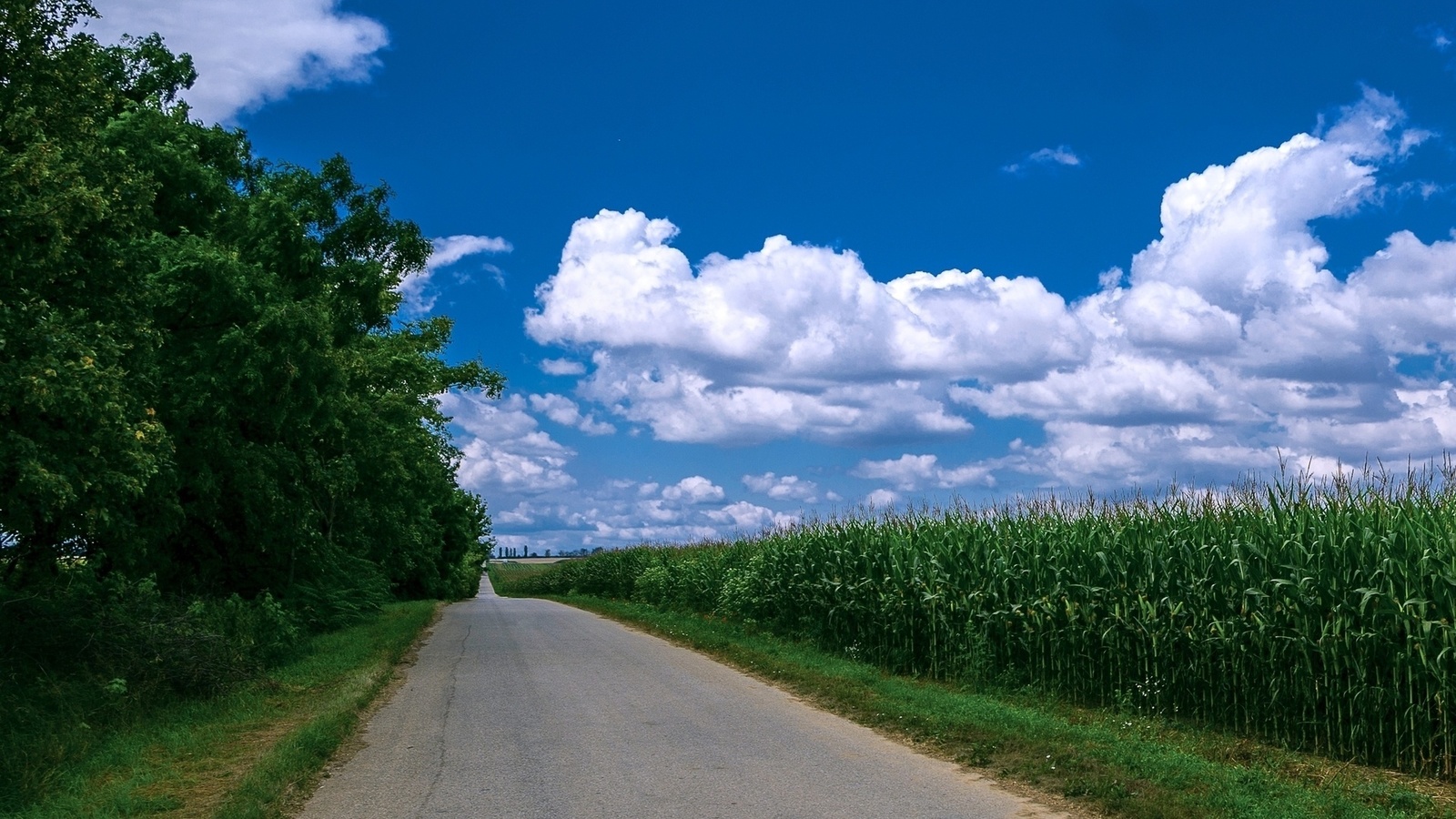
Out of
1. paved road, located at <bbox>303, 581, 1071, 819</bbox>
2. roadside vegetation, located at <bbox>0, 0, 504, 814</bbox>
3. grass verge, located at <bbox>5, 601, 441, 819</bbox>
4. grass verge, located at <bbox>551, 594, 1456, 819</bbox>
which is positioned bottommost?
grass verge, located at <bbox>5, 601, 441, 819</bbox>

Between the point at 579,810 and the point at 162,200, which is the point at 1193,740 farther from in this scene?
the point at 162,200

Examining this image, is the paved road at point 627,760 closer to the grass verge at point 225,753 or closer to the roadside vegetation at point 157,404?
the grass verge at point 225,753

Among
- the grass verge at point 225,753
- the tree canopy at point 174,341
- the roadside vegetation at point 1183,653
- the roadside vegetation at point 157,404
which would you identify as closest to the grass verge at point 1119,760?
the roadside vegetation at point 1183,653

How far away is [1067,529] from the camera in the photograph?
48.3 ft

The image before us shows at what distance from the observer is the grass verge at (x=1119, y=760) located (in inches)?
299

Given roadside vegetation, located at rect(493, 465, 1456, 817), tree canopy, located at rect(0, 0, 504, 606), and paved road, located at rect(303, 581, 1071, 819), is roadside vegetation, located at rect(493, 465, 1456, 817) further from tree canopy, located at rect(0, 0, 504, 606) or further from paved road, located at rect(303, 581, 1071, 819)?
tree canopy, located at rect(0, 0, 504, 606)

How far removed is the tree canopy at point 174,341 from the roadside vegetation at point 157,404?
4 centimetres

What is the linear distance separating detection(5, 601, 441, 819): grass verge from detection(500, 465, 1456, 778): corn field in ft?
27.1

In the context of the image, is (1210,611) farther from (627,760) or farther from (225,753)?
(225,753)

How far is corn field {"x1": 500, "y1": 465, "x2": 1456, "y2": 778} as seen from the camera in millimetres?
9570

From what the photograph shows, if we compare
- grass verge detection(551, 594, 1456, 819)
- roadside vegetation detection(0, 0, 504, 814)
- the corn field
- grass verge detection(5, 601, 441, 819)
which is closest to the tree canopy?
roadside vegetation detection(0, 0, 504, 814)

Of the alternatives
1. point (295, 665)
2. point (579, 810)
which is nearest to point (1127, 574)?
point (579, 810)

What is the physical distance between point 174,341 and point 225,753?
353 inches

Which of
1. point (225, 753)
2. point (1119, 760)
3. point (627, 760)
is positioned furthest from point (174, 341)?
point (1119, 760)
